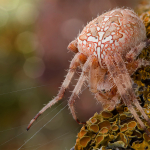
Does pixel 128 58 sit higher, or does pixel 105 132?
pixel 128 58

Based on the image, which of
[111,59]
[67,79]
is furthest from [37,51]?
[111,59]

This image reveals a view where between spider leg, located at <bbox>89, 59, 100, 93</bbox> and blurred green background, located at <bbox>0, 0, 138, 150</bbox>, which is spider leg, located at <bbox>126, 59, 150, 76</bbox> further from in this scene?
blurred green background, located at <bbox>0, 0, 138, 150</bbox>

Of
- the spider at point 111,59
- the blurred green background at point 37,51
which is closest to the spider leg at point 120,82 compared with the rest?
the spider at point 111,59

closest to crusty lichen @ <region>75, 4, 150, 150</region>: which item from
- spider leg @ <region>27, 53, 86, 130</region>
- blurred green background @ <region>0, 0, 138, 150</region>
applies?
spider leg @ <region>27, 53, 86, 130</region>

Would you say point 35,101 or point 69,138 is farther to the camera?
point 35,101

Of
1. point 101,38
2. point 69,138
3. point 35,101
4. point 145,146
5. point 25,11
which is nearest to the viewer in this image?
point 145,146

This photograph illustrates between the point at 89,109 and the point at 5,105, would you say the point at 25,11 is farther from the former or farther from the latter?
the point at 89,109

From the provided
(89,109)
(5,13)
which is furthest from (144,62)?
(5,13)
